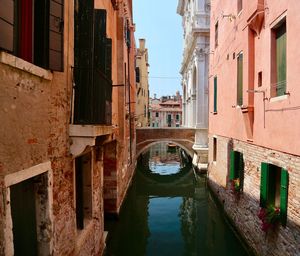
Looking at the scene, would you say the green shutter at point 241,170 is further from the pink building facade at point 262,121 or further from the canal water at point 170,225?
the canal water at point 170,225

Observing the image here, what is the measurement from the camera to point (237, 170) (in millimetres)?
9102

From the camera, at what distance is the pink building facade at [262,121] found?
5.35 metres

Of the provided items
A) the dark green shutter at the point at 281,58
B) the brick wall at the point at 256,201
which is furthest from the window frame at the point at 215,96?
the dark green shutter at the point at 281,58

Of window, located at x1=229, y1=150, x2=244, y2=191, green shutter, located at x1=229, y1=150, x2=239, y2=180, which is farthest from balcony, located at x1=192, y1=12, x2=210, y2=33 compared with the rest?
green shutter, located at x1=229, y1=150, x2=239, y2=180

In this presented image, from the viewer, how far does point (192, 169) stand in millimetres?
21375

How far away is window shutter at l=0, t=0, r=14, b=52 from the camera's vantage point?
253cm

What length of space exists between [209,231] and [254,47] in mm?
5301

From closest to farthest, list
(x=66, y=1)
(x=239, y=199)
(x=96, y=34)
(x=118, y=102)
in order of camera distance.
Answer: (x=66, y=1)
(x=96, y=34)
(x=239, y=199)
(x=118, y=102)

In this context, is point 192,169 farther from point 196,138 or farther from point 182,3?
point 182,3

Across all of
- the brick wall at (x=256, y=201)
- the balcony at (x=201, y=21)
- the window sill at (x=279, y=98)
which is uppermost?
the balcony at (x=201, y=21)

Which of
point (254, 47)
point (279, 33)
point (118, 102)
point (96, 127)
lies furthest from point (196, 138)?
point (96, 127)

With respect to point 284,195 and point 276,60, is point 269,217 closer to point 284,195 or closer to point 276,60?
point 284,195

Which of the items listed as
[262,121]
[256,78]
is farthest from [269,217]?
[256,78]

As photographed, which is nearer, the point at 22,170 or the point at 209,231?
the point at 22,170
